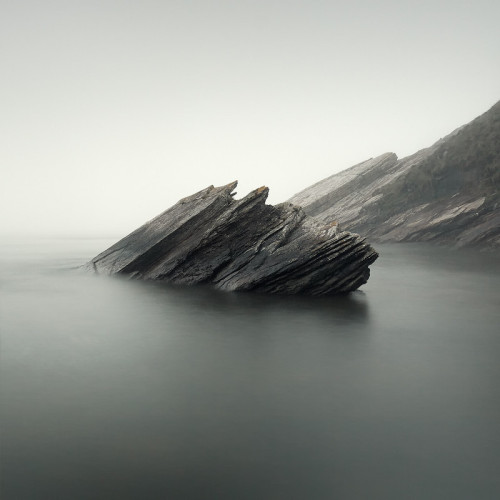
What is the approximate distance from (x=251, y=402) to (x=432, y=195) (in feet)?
248

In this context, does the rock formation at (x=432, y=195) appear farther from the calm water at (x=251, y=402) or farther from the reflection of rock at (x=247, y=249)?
the calm water at (x=251, y=402)

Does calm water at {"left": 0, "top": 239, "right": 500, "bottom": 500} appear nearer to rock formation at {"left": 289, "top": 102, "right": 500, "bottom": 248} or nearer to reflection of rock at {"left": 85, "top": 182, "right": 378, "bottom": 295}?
reflection of rock at {"left": 85, "top": 182, "right": 378, "bottom": 295}

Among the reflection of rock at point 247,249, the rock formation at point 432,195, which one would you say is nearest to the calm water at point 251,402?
the reflection of rock at point 247,249

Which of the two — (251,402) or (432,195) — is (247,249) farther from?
(432,195)

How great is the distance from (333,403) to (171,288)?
2247 cm

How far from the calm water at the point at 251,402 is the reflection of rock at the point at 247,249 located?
3.20 meters

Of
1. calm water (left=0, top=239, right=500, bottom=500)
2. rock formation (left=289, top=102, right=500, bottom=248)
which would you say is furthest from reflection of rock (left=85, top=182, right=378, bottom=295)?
rock formation (left=289, top=102, right=500, bottom=248)

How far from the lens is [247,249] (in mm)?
31766

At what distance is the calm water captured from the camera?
892 centimetres

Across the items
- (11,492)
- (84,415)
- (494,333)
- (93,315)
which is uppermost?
(93,315)

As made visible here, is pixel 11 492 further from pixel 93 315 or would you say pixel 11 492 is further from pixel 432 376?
pixel 93 315

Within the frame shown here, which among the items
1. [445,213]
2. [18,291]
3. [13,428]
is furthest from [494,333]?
[445,213]

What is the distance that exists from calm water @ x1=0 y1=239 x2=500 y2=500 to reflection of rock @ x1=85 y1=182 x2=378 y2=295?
3.20 metres

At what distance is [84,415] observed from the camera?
11.8 m
